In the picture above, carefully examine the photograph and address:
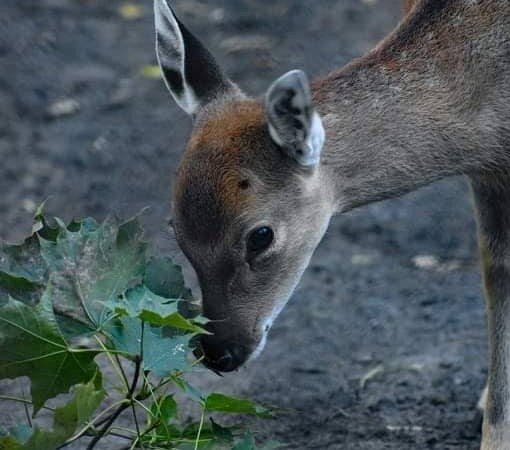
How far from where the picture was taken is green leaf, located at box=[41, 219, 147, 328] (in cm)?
408

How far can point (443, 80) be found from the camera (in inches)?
188

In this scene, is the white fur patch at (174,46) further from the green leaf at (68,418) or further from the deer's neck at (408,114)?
the green leaf at (68,418)

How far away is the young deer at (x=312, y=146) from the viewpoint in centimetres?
452

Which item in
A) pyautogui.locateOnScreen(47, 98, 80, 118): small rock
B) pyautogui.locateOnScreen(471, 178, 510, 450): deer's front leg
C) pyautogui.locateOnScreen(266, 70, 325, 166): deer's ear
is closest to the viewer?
pyautogui.locateOnScreen(266, 70, 325, 166): deer's ear

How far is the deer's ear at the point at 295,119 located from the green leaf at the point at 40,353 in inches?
38.6

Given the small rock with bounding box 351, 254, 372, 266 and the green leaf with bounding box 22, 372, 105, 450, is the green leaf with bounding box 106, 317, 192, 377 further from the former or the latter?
the small rock with bounding box 351, 254, 372, 266

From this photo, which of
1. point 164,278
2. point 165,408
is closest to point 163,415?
point 165,408

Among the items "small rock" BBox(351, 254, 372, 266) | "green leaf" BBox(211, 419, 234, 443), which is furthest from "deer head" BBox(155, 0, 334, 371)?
"small rock" BBox(351, 254, 372, 266)

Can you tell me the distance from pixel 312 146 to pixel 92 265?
871 millimetres

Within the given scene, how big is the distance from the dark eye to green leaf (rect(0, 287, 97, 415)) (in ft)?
2.43

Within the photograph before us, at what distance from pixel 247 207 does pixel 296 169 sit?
0.78 feet

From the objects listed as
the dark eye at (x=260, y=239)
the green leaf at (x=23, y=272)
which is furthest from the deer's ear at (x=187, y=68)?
the green leaf at (x=23, y=272)

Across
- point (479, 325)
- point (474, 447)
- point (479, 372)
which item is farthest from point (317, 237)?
point (479, 325)

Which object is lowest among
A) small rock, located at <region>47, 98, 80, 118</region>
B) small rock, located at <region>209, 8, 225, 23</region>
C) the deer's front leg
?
small rock, located at <region>209, 8, 225, 23</region>
